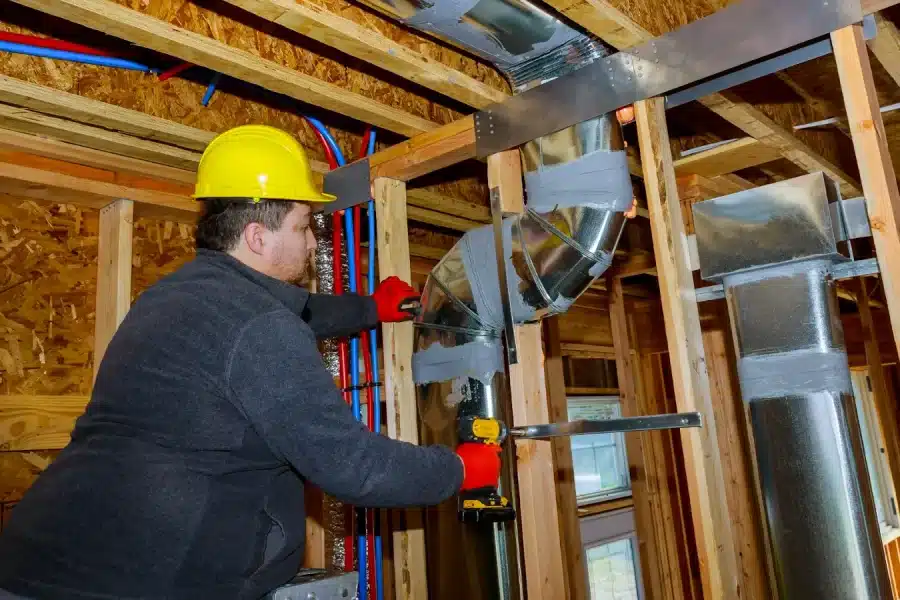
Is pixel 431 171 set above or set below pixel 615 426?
above

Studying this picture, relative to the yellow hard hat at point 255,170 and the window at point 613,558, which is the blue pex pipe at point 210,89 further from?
the window at point 613,558

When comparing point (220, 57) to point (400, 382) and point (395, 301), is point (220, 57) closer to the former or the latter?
point (395, 301)

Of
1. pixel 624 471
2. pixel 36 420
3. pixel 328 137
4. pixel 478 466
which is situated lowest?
pixel 624 471

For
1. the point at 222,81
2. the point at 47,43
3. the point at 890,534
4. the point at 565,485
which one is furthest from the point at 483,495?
the point at 890,534

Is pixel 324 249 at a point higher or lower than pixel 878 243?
higher

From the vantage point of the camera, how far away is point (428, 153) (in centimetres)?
210

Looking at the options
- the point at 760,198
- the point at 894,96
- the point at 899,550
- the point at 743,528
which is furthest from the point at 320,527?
the point at 899,550

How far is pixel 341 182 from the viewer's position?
236 centimetres

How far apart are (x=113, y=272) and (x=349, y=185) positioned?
0.83 m

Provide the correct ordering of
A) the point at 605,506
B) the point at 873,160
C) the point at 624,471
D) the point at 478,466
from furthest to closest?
the point at 624,471 → the point at 605,506 → the point at 478,466 → the point at 873,160

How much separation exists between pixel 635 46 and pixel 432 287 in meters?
0.85

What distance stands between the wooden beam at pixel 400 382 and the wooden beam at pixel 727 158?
3.60ft

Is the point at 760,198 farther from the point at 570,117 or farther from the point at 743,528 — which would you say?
the point at 743,528

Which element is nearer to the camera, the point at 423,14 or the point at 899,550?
the point at 423,14
